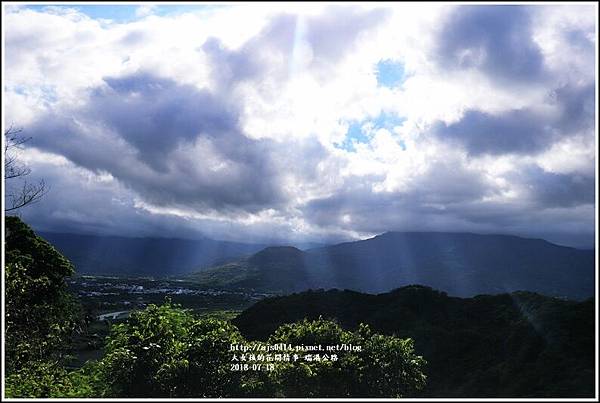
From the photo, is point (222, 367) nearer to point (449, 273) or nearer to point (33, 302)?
point (33, 302)

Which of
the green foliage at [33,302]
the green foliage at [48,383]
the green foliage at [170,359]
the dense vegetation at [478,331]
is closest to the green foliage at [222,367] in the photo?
the green foliage at [170,359]

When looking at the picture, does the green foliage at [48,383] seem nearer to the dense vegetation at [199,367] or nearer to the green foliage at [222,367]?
the dense vegetation at [199,367]

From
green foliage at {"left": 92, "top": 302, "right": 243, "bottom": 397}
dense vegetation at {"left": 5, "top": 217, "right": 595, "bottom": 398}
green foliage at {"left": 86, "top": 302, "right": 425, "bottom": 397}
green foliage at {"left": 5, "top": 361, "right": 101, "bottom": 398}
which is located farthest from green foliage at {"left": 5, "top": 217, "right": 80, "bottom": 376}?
green foliage at {"left": 92, "top": 302, "right": 243, "bottom": 397}

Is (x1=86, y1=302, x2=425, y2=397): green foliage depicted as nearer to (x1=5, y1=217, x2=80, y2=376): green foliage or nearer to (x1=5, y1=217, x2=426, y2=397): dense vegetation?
(x1=5, y1=217, x2=426, y2=397): dense vegetation

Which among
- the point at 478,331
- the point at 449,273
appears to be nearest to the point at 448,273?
the point at 449,273

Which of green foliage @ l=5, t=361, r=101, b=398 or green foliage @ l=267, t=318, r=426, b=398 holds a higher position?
green foliage @ l=267, t=318, r=426, b=398

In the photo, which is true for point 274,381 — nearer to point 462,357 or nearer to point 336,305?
point 462,357

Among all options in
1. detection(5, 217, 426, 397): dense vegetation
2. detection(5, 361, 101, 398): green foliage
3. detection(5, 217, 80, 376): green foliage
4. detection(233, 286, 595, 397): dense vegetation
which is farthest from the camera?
detection(233, 286, 595, 397): dense vegetation
